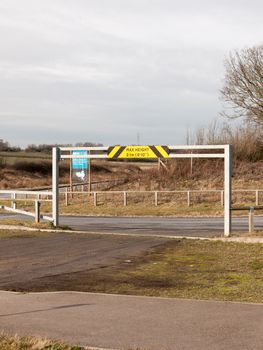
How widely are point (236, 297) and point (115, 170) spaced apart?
74.9m

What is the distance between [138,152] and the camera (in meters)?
20.4

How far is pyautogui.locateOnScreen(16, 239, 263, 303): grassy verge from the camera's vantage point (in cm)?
998

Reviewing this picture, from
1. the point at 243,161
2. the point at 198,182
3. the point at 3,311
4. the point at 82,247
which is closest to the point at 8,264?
the point at 82,247

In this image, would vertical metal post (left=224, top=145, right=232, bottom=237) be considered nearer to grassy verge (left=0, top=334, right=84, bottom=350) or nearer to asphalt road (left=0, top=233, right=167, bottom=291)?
asphalt road (left=0, top=233, right=167, bottom=291)

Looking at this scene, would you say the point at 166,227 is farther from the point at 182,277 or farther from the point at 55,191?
the point at 182,277

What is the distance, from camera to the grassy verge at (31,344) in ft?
20.4

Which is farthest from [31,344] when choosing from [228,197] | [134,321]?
[228,197]

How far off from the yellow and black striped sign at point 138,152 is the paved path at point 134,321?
1093 centimetres

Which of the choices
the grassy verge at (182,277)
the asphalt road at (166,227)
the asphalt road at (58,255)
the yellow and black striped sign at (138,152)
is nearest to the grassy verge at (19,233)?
the asphalt road at (58,255)

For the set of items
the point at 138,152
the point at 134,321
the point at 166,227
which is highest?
the point at 138,152

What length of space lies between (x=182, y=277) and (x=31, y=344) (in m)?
5.53

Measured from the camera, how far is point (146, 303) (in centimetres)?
873

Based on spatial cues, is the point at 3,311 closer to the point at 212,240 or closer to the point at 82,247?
the point at 82,247

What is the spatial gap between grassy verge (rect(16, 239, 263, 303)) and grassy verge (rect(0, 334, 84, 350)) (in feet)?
11.3
